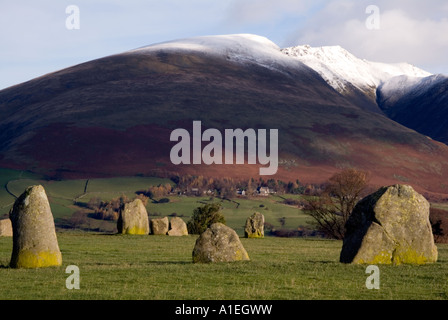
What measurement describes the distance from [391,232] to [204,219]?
42009 millimetres

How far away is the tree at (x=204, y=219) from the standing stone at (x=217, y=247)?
3811cm

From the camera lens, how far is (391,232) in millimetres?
27656

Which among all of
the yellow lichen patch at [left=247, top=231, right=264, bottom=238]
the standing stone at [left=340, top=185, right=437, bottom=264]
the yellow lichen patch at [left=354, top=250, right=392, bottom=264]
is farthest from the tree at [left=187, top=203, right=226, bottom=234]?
the yellow lichen patch at [left=354, top=250, right=392, bottom=264]

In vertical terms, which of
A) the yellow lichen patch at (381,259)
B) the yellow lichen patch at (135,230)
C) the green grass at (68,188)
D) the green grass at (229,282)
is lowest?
the green grass at (229,282)

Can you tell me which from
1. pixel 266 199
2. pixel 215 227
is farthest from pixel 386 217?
pixel 266 199

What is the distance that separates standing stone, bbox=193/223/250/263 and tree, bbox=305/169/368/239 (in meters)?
40.3

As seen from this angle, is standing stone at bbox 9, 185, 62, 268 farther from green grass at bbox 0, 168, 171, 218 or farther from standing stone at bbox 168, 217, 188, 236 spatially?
green grass at bbox 0, 168, 171, 218

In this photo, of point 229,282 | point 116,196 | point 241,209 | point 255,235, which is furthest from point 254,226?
point 116,196

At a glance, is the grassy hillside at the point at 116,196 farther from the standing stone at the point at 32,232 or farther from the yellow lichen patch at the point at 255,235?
the standing stone at the point at 32,232

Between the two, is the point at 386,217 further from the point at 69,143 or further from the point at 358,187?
the point at 69,143

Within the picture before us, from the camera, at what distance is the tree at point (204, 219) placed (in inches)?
2667

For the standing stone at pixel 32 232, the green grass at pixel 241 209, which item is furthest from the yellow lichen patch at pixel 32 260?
the green grass at pixel 241 209

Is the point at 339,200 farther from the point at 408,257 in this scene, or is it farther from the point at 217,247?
the point at 217,247

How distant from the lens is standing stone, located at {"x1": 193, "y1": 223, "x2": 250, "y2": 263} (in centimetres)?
2889
